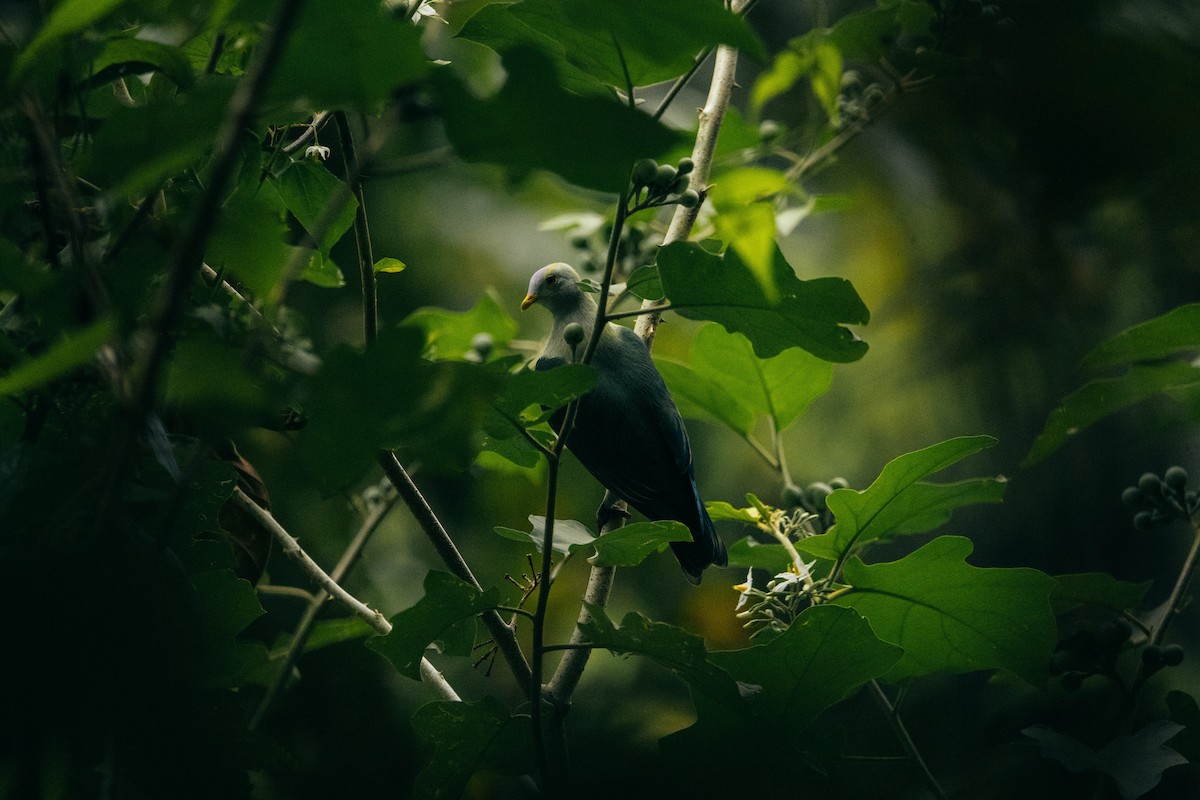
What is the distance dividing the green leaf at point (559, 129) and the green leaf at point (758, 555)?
0.94 metres

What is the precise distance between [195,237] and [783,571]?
1298 millimetres

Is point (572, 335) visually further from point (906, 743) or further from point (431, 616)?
point (906, 743)

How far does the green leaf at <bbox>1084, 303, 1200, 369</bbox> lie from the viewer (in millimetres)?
1366

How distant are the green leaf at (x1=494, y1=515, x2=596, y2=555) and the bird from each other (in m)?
0.63

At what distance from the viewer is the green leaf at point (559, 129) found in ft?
2.10

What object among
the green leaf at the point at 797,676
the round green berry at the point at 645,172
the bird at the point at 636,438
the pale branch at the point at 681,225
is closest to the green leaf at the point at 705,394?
the pale branch at the point at 681,225

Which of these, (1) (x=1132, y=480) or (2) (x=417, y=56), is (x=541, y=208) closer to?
(1) (x=1132, y=480)

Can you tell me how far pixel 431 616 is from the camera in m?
1.22

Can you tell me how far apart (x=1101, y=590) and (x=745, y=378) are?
28.4 inches

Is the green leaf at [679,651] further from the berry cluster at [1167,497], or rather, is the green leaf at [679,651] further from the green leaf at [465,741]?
the berry cluster at [1167,497]

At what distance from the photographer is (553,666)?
388cm

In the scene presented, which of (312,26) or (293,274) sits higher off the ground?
(312,26)

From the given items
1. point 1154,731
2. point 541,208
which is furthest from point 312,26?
point 541,208

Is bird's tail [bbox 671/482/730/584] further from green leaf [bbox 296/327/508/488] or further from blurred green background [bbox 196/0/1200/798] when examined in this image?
green leaf [bbox 296/327/508/488]
